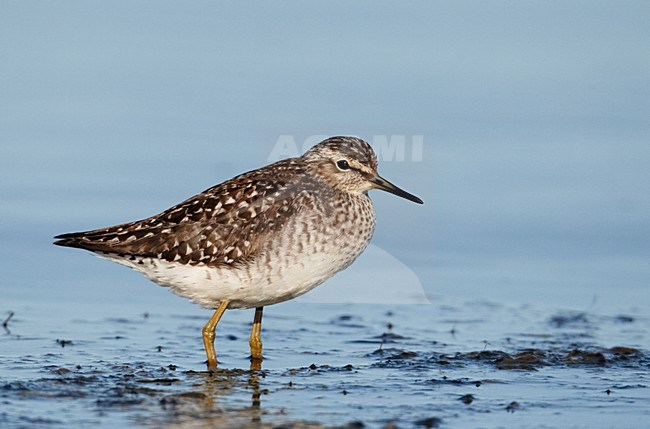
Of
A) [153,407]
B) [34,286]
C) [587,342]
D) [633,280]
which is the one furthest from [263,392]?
[633,280]

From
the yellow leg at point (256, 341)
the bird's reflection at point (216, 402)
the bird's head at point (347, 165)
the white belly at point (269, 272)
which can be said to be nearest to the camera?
the bird's reflection at point (216, 402)

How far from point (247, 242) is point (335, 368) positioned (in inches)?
50.2

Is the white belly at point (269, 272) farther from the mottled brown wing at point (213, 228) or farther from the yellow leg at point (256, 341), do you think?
the yellow leg at point (256, 341)

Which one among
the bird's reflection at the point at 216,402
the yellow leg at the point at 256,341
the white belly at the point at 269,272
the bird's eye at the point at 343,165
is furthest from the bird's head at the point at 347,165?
the bird's reflection at the point at 216,402

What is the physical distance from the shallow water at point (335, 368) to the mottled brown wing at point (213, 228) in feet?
2.98

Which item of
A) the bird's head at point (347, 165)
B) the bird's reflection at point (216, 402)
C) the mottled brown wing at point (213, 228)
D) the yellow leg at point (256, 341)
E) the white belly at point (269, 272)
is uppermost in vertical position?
the bird's head at point (347, 165)

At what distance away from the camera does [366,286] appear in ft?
45.0

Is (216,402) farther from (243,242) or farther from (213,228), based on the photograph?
(213,228)

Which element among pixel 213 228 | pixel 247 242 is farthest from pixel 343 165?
pixel 213 228

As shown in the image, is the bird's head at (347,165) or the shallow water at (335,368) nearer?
the shallow water at (335,368)

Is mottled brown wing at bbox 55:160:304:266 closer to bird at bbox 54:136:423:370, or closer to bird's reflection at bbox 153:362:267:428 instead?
bird at bbox 54:136:423:370

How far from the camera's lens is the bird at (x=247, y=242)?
10.6m

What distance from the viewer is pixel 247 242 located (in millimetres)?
10617

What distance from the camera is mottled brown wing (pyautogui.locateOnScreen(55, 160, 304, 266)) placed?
10.6 metres
